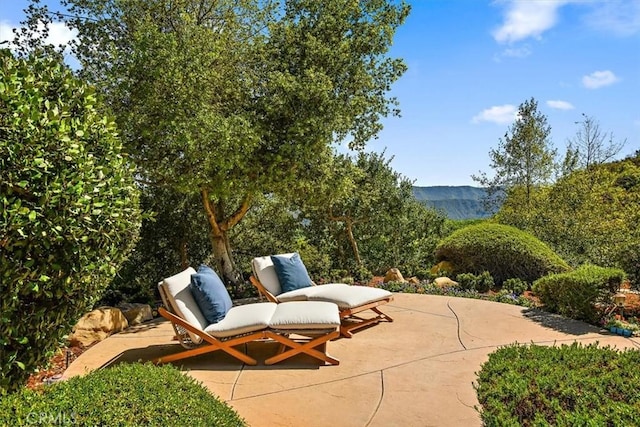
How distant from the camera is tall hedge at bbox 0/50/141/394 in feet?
8.43

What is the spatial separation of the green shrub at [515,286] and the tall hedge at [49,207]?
24.1ft

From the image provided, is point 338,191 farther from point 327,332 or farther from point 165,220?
point 327,332

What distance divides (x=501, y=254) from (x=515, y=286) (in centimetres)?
97

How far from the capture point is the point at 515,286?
8656mm

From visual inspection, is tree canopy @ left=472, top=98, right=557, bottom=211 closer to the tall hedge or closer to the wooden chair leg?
the wooden chair leg

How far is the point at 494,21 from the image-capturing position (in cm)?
814

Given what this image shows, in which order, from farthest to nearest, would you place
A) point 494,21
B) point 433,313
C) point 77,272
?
point 494,21
point 433,313
point 77,272

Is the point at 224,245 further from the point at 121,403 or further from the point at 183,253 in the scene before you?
the point at 121,403

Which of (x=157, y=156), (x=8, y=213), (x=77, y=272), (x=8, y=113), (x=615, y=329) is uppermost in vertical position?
(x=157, y=156)

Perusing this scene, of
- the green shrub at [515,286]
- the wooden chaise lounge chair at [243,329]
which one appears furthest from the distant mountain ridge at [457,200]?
the wooden chaise lounge chair at [243,329]

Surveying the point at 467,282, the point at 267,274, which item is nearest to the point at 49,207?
the point at 267,274

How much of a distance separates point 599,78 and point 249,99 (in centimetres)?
A: 784

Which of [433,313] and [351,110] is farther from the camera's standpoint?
[351,110]

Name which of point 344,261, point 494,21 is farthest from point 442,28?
point 344,261
